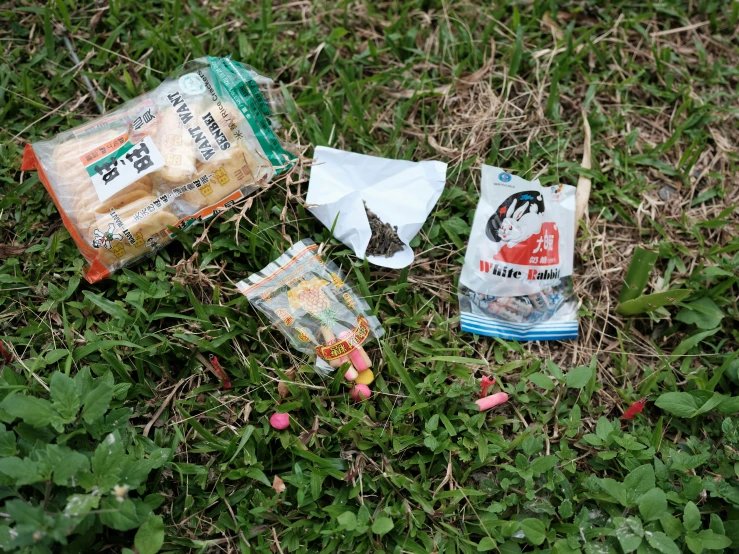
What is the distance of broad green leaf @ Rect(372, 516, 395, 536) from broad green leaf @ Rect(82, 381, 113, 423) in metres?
0.89

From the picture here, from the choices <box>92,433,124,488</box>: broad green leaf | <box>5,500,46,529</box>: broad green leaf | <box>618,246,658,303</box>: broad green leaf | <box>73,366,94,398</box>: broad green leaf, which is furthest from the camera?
<box>618,246,658,303</box>: broad green leaf

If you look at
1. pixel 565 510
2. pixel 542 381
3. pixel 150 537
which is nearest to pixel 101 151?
pixel 150 537

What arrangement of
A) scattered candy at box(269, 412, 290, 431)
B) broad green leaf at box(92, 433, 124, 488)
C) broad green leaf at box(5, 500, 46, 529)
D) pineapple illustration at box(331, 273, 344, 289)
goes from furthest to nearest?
pineapple illustration at box(331, 273, 344, 289) < scattered candy at box(269, 412, 290, 431) < broad green leaf at box(92, 433, 124, 488) < broad green leaf at box(5, 500, 46, 529)

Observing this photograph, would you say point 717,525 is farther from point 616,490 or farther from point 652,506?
point 616,490

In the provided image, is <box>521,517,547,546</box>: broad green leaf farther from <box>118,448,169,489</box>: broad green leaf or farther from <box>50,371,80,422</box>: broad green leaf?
<box>50,371,80,422</box>: broad green leaf

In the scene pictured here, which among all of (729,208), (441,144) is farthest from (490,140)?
(729,208)

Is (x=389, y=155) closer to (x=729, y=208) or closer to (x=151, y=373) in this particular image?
(x=151, y=373)

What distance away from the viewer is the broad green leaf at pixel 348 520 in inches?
69.8

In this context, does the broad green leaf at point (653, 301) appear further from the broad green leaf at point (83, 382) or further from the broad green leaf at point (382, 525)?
the broad green leaf at point (83, 382)

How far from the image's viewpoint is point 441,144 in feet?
8.00

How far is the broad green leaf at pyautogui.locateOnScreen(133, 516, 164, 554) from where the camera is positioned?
1670mm

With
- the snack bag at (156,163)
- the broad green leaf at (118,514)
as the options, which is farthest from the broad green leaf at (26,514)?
the snack bag at (156,163)

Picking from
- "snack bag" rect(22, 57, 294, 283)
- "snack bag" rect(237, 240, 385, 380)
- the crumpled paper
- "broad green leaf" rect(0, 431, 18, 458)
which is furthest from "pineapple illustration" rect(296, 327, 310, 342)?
"broad green leaf" rect(0, 431, 18, 458)

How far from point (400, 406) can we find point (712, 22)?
7.85 feet
